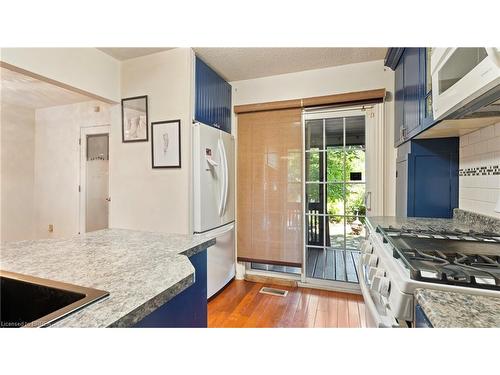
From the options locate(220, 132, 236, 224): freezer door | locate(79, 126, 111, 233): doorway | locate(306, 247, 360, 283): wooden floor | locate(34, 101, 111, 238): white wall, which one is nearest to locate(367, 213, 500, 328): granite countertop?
locate(220, 132, 236, 224): freezer door

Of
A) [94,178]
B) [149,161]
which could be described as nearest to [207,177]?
[149,161]

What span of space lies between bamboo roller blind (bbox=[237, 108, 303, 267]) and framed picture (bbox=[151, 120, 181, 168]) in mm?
872

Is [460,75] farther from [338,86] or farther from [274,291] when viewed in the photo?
[274,291]

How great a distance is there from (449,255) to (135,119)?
251 cm

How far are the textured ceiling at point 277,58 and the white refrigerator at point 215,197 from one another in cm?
70

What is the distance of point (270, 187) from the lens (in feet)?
8.98

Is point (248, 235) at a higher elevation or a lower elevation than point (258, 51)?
lower

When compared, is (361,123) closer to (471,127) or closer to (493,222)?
(471,127)

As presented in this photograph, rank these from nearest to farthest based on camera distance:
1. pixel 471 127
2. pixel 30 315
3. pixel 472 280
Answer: pixel 472 280, pixel 30 315, pixel 471 127
